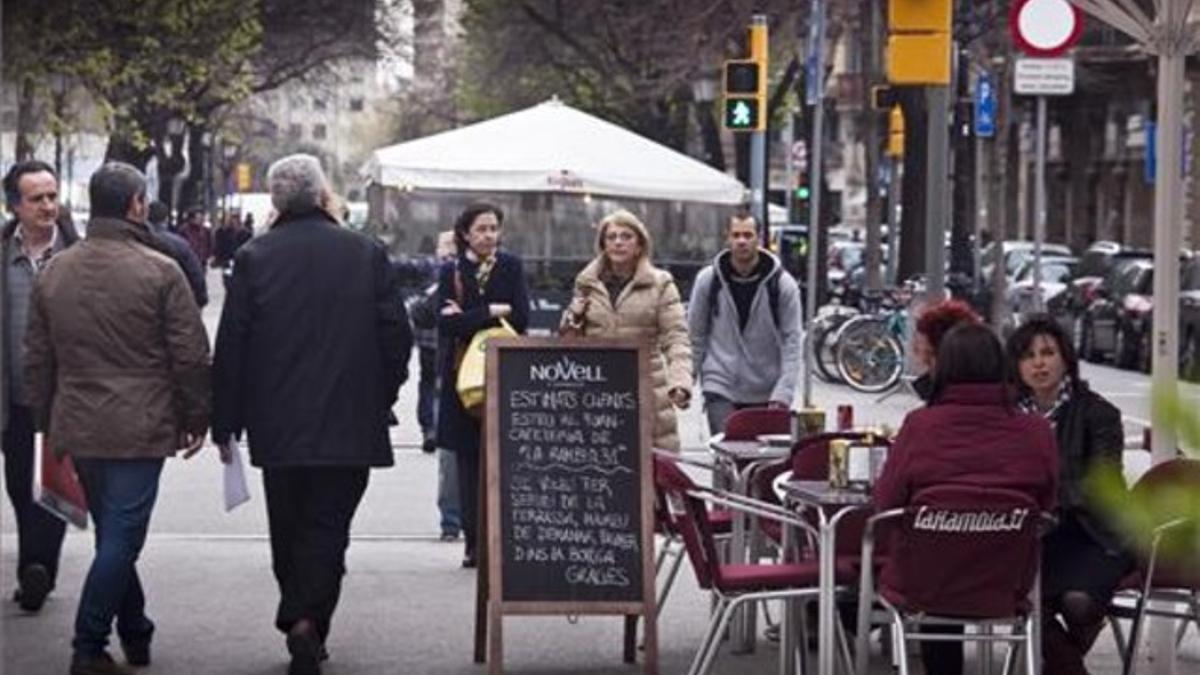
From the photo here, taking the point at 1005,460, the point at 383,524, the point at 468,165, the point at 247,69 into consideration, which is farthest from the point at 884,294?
the point at 1005,460

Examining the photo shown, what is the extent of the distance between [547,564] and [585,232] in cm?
2675

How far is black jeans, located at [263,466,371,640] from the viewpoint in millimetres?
9000

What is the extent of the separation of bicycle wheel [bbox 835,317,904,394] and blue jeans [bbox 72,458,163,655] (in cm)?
1842

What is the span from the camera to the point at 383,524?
14.4 metres

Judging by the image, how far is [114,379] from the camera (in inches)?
345

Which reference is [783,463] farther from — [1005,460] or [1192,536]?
[1192,536]

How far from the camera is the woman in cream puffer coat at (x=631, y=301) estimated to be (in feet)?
36.3

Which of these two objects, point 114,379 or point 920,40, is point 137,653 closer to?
point 114,379

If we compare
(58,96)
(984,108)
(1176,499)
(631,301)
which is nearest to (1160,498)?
(1176,499)

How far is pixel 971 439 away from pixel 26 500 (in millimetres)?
4376

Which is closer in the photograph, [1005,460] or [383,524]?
[1005,460]

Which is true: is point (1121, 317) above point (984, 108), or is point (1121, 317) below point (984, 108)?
below

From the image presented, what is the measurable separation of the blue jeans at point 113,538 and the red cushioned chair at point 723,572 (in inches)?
70.7

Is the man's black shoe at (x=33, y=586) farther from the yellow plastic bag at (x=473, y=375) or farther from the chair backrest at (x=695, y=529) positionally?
the chair backrest at (x=695, y=529)
